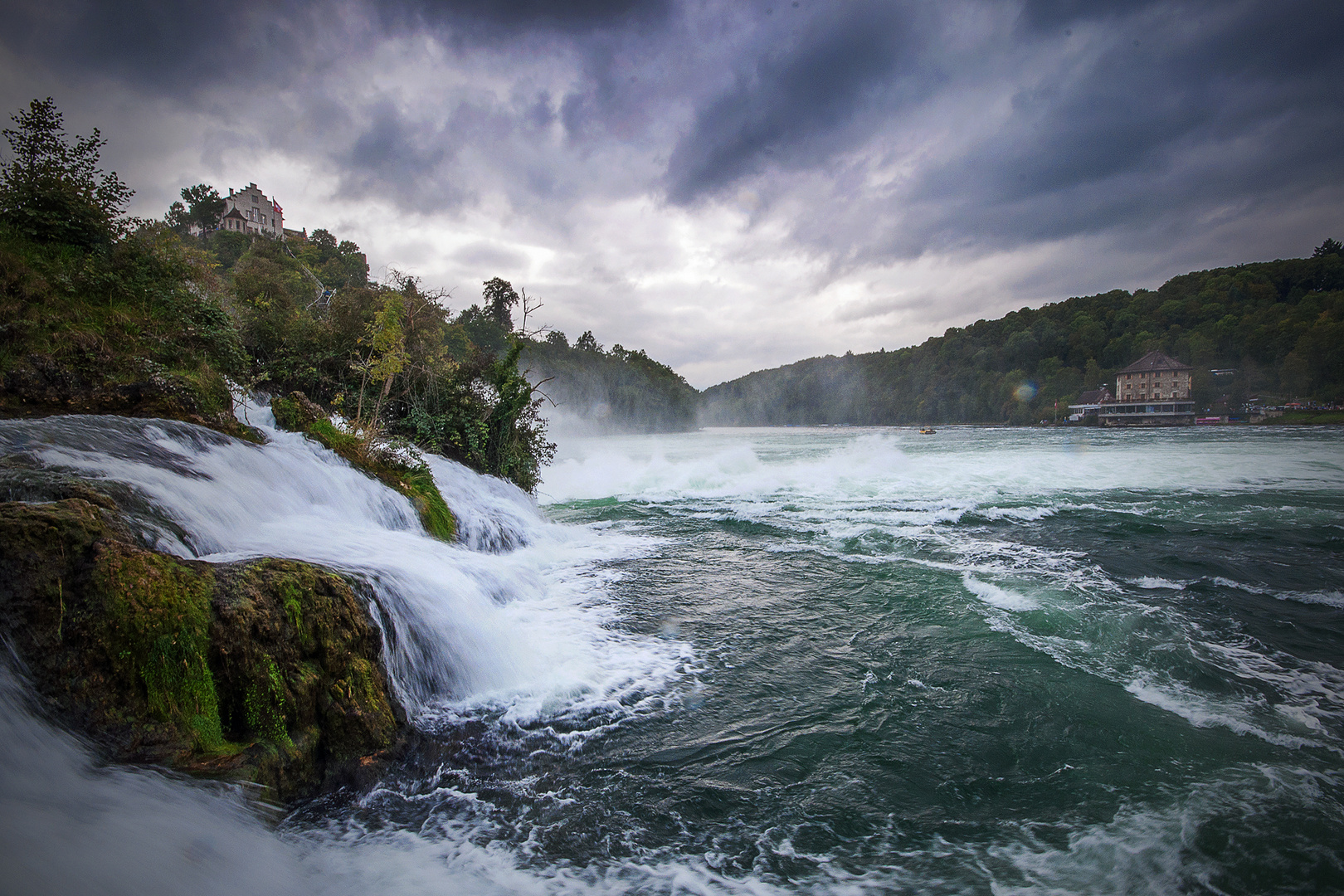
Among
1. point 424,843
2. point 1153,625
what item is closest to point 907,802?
point 424,843

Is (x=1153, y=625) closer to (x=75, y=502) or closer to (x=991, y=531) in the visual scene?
(x=991, y=531)

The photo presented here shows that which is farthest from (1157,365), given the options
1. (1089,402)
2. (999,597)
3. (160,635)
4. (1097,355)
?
(160,635)

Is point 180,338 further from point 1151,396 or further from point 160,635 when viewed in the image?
point 1151,396

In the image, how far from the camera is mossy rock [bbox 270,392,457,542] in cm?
947

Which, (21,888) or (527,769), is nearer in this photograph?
(21,888)

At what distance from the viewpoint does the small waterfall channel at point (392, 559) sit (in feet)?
16.1

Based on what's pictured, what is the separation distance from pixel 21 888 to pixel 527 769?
2.76 metres

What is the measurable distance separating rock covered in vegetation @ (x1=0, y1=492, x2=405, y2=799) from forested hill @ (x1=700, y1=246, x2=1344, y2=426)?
104 m

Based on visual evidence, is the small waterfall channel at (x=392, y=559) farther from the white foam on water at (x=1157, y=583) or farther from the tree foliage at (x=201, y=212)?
the tree foliage at (x=201, y=212)

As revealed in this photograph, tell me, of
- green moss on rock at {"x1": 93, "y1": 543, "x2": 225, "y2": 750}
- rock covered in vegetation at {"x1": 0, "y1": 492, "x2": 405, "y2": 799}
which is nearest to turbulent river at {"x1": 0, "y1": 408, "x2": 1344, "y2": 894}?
rock covered in vegetation at {"x1": 0, "y1": 492, "x2": 405, "y2": 799}

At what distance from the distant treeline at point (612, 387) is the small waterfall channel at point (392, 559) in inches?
2517

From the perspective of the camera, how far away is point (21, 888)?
7.04ft

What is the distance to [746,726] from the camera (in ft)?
16.5

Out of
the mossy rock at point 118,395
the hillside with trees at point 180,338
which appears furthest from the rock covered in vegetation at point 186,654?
the hillside with trees at point 180,338
